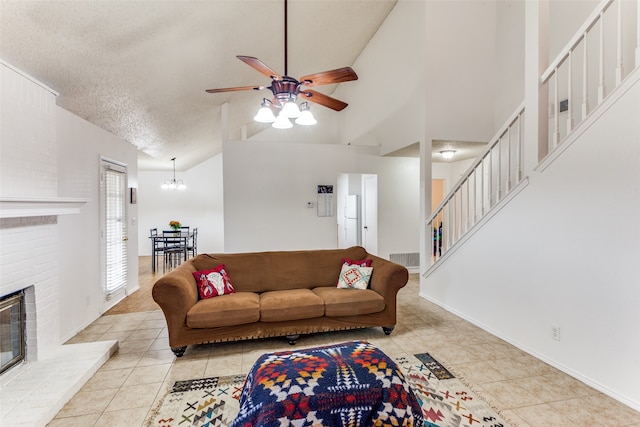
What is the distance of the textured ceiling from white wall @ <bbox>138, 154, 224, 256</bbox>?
306cm

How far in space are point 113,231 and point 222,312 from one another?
2.55 metres

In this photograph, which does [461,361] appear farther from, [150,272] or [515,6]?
[150,272]

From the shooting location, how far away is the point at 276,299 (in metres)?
3.09

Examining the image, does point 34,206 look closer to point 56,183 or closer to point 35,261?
point 35,261

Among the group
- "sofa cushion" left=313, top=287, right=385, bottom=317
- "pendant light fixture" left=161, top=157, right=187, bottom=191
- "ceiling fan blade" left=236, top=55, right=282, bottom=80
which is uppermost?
"ceiling fan blade" left=236, top=55, right=282, bottom=80

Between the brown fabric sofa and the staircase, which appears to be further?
the brown fabric sofa

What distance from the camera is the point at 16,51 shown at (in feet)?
6.78

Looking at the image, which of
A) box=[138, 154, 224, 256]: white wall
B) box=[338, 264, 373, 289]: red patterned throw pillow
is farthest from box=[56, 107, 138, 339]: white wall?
box=[138, 154, 224, 256]: white wall

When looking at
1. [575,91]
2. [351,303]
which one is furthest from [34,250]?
[575,91]

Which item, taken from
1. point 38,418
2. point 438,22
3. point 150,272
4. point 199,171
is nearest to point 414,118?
point 438,22

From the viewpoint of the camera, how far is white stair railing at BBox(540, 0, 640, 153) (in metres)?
2.46

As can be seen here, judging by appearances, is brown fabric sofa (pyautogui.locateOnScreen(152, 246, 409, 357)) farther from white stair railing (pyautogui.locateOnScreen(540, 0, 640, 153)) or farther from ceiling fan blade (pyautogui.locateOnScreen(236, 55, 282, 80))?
white stair railing (pyautogui.locateOnScreen(540, 0, 640, 153))

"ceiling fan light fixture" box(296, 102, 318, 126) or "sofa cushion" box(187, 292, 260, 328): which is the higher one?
"ceiling fan light fixture" box(296, 102, 318, 126)

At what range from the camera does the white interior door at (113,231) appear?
13.2 feet
